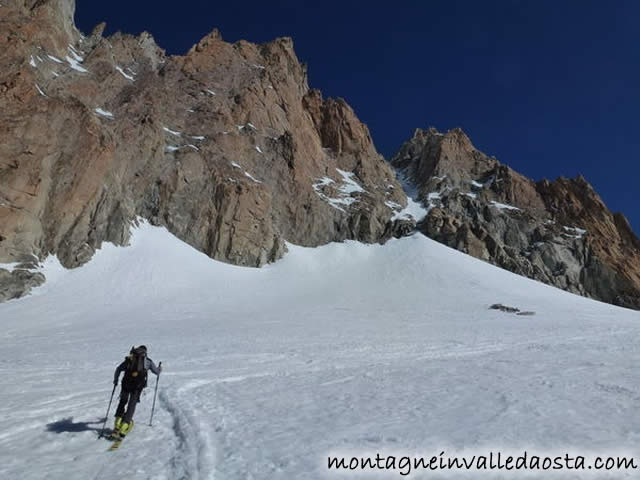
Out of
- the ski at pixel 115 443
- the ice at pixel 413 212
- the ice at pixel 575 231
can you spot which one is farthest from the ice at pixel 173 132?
the ice at pixel 575 231

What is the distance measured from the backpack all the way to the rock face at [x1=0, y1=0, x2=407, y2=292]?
29478 millimetres

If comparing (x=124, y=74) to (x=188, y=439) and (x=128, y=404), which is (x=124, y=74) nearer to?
(x=128, y=404)

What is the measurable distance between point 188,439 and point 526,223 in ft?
296

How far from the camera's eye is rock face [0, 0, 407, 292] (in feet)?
125

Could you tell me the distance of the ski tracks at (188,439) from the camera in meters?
5.94

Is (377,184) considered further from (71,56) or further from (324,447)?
(324,447)

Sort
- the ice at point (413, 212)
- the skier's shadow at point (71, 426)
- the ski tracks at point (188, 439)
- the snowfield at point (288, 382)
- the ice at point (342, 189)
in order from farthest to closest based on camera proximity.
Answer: the ice at point (413, 212) < the ice at point (342, 189) < the skier's shadow at point (71, 426) < the snowfield at point (288, 382) < the ski tracks at point (188, 439)

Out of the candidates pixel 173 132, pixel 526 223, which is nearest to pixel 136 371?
pixel 173 132

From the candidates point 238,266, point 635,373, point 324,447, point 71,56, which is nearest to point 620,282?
point 238,266

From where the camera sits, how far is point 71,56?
216ft

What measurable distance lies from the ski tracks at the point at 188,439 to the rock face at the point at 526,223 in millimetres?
67489

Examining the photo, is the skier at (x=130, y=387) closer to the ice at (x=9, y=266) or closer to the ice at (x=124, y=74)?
the ice at (x=9, y=266)

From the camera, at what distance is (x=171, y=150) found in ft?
200

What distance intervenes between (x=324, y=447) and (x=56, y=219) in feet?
130
